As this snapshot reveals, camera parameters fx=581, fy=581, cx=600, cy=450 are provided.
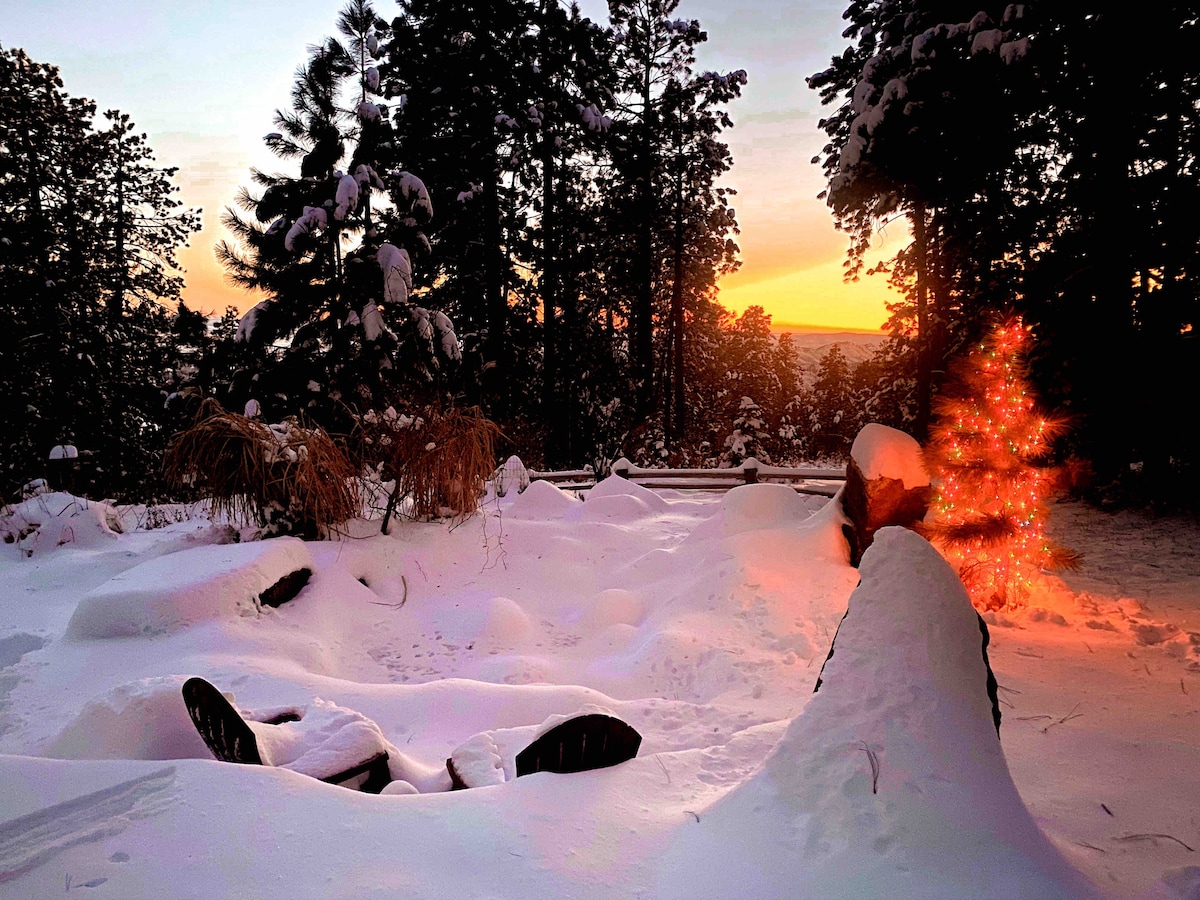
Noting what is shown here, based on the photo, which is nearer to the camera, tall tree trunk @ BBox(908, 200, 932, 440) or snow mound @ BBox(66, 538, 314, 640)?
snow mound @ BBox(66, 538, 314, 640)

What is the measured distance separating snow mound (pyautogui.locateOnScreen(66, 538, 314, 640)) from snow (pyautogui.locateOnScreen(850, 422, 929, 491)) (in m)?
5.70

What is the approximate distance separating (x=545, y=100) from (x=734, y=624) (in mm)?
14104

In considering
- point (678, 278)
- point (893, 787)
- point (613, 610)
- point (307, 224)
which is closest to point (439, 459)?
point (613, 610)

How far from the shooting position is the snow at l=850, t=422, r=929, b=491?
5.95 metres

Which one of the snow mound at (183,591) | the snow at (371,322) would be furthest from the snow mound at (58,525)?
the snow at (371,322)

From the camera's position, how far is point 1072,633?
4625mm

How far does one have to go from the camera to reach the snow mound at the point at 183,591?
418 centimetres

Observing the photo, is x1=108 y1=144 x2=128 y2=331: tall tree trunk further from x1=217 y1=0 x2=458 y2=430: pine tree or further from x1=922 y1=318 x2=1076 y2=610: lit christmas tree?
x1=922 y1=318 x2=1076 y2=610: lit christmas tree

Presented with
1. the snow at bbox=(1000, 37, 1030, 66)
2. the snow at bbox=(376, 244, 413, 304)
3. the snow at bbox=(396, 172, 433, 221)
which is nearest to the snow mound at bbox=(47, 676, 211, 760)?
the snow at bbox=(376, 244, 413, 304)

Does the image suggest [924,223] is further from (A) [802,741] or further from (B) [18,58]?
(B) [18,58]

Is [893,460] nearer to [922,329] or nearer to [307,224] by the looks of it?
[922,329]

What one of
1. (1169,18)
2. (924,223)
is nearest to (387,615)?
(1169,18)

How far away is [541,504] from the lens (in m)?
8.55

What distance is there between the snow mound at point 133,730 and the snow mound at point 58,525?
5690mm
